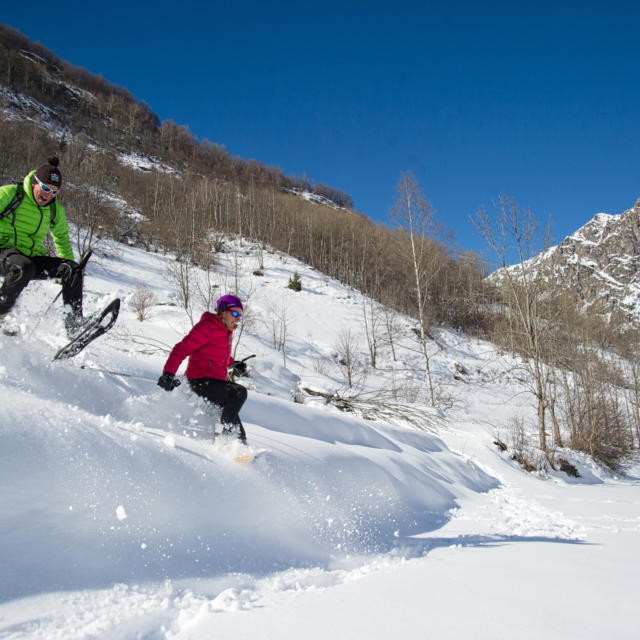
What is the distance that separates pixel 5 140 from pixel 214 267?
1366 centimetres

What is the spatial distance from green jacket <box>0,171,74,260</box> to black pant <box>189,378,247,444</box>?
7.62 feet

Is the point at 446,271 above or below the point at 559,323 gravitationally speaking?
above

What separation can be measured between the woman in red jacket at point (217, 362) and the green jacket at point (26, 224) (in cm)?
207

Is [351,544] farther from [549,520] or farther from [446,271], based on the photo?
[446,271]

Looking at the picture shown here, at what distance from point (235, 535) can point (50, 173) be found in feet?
12.6

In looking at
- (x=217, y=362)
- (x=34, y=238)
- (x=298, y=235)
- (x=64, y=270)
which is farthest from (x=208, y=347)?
(x=298, y=235)

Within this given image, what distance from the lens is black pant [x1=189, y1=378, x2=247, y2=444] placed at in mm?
2961

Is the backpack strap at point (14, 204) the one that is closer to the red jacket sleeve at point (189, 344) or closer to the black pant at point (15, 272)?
the black pant at point (15, 272)

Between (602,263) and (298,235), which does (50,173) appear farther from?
(602,263)

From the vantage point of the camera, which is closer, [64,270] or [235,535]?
[235,535]

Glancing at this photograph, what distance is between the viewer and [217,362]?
3.07 m

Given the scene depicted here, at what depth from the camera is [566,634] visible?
1.32 metres

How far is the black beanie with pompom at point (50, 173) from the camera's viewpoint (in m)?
3.52

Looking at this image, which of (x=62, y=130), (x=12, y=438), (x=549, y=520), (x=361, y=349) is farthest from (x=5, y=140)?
(x=62, y=130)
